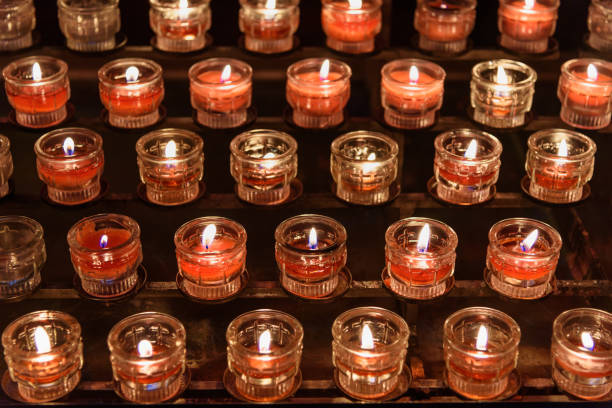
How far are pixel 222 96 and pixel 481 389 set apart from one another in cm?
94

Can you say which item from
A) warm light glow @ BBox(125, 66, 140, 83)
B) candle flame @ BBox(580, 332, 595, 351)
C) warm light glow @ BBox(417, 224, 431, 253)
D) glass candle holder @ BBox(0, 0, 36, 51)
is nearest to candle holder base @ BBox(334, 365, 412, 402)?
warm light glow @ BBox(417, 224, 431, 253)

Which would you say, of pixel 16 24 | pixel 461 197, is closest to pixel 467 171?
pixel 461 197

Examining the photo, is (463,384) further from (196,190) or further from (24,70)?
(24,70)

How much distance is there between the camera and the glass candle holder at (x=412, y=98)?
2719mm

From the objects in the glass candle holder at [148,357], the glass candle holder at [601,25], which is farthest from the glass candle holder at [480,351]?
the glass candle holder at [601,25]

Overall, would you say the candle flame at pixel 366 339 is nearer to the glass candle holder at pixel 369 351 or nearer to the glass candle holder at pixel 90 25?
the glass candle holder at pixel 369 351

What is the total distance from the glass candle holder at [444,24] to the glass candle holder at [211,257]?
0.77 m

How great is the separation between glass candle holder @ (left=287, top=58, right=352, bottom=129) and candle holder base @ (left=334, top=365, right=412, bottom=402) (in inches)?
25.5

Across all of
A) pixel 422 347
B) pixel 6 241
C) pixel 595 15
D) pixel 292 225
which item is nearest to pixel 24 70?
pixel 6 241

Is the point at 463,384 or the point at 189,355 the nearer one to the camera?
the point at 463,384

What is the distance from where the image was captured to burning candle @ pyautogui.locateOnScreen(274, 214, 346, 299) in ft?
8.23

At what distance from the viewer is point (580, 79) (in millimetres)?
2734

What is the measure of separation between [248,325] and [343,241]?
29 cm

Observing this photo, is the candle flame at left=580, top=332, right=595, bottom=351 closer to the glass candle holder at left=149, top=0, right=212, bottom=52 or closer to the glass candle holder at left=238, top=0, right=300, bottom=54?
the glass candle holder at left=238, top=0, right=300, bottom=54
